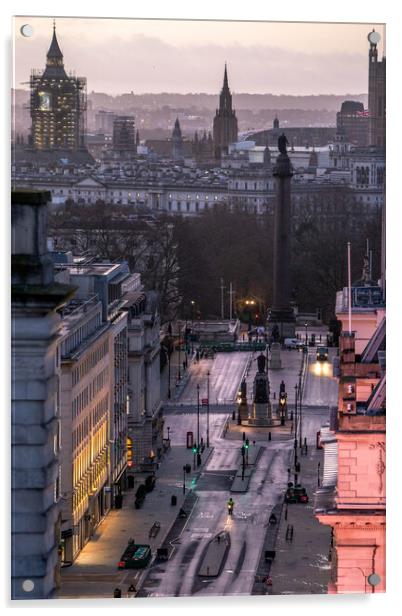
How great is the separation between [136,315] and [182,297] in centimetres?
2927

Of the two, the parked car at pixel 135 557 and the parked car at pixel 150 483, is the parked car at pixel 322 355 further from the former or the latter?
the parked car at pixel 135 557

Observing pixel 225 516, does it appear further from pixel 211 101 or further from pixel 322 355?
pixel 322 355

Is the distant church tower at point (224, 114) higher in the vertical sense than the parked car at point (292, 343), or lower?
higher

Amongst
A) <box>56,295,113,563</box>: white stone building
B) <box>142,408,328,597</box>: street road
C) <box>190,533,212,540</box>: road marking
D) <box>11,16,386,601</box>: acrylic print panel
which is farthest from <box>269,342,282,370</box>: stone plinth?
<box>190,533,212,540</box>: road marking

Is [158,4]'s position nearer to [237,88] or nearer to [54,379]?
[54,379]

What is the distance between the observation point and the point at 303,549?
4847cm

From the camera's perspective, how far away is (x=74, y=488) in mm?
49812

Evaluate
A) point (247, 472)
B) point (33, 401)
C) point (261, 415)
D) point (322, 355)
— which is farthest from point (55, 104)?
point (322, 355)

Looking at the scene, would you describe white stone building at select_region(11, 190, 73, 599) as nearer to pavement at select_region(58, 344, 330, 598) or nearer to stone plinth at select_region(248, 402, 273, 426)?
pavement at select_region(58, 344, 330, 598)

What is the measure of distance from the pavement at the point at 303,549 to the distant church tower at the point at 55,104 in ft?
23.7

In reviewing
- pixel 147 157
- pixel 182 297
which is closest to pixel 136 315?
pixel 182 297

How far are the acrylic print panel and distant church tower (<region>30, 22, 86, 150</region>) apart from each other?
0.13 meters

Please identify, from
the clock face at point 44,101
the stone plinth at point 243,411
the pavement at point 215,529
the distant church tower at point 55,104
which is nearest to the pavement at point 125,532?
the pavement at point 215,529

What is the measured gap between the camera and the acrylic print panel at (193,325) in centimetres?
3284
